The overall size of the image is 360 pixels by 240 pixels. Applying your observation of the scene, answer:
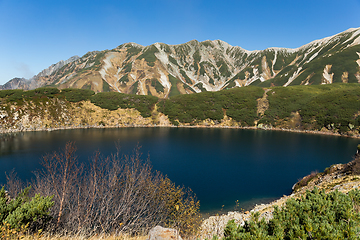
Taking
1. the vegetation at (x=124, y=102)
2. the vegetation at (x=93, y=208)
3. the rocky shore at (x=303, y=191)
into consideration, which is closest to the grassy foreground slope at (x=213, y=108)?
the vegetation at (x=124, y=102)

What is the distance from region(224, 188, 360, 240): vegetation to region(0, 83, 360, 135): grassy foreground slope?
9432cm

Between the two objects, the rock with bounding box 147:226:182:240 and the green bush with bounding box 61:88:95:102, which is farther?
the green bush with bounding box 61:88:95:102

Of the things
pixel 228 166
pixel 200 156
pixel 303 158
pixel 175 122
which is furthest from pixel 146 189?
pixel 175 122

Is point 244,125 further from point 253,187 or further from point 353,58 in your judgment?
point 353,58

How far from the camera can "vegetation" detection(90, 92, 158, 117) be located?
356ft

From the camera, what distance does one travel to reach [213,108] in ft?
378

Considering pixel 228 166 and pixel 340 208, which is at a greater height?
pixel 340 208

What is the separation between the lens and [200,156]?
148 feet

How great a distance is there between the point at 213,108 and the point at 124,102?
5709 centimetres

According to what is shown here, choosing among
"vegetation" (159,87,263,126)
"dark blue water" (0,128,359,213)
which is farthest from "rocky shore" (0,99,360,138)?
"dark blue water" (0,128,359,213)

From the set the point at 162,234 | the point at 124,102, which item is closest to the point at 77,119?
the point at 124,102

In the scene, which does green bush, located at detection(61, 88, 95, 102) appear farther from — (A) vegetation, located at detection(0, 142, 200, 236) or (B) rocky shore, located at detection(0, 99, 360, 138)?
(A) vegetation, located at detection(0, 142, 200, 236)

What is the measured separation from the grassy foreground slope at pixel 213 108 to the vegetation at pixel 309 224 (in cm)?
9432

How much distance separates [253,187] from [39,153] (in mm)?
46302
